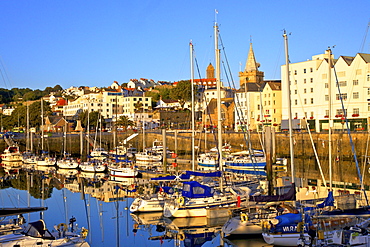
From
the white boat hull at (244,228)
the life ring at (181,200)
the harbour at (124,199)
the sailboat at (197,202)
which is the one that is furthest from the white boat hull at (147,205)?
the white boat hull at (244,228)

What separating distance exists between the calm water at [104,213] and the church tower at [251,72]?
3553 inches

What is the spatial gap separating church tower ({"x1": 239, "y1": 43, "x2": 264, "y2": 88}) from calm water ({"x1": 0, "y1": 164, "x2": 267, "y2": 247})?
90.2 metres

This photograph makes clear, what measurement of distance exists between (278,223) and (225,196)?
6.93 meters

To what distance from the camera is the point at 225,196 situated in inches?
1084

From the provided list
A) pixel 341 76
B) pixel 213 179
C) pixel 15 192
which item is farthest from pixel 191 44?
pixel 341 76

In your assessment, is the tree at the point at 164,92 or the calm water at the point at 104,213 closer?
the calm water at the point at 104,213

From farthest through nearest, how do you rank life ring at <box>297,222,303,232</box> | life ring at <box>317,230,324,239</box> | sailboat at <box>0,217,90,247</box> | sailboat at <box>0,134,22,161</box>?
sailboat at <box>0,134,22,161</box>, life ring at <box>297,222,303,232</box>, sailboat at <box>0,217,90,247</box>, life ring at <box>317,230,324,239</box>

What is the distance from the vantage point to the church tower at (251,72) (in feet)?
441

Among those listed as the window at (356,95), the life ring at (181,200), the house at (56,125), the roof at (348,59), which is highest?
the roof at (348,59)

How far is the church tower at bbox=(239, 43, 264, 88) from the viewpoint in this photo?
441ft

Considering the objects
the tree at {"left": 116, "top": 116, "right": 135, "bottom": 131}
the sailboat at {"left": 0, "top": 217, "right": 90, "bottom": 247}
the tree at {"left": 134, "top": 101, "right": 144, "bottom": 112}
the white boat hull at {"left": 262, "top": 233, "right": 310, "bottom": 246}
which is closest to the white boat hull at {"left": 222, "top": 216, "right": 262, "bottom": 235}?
the white boat hull at {"left": 262, "top": 233, "right": 310, "bottom": 246}

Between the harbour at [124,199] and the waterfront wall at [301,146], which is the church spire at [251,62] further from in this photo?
the harbour at [124,199]

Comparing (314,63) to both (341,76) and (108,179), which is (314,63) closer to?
(341,76)

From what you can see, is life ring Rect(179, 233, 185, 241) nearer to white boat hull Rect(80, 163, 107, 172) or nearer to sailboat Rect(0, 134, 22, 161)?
white boat hull Rect(80, 163, 107, 172)
